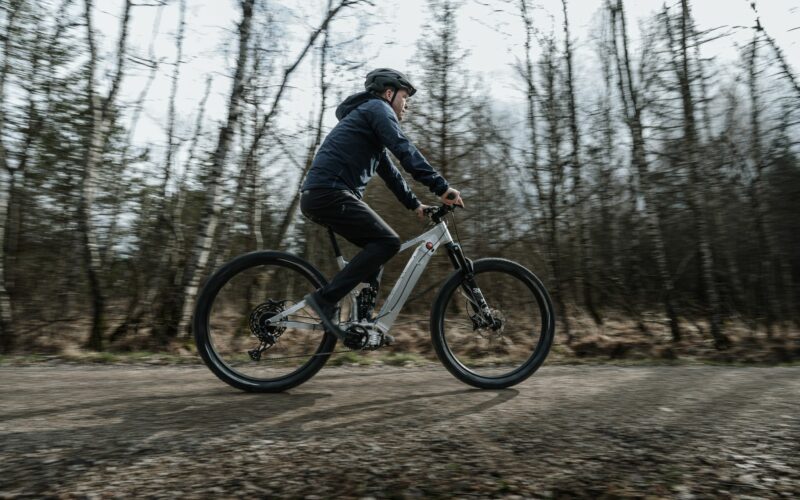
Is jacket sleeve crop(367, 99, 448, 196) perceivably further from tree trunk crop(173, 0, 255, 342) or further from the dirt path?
tree trunk crop(173, 0, 255, 342)

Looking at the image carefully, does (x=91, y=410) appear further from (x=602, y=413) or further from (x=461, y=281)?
(x=602, y=413)

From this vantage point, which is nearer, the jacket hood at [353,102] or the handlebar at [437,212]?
the jacket hood at [353,102]

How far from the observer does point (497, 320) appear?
4.29 m

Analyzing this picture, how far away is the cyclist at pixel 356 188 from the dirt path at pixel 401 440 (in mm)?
790

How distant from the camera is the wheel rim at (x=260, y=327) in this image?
3.98 m

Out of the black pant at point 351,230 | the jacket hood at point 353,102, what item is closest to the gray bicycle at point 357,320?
the black pant at point 351,230

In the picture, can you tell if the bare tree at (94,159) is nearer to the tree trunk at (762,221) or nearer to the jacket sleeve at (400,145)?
the jacket sleeve at (400,145)

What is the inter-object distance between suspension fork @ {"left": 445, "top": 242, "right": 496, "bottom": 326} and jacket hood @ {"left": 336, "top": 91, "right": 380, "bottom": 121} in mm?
1215

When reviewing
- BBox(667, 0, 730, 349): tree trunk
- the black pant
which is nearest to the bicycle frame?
the black pant

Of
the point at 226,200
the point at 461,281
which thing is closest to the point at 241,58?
the point at 226,200

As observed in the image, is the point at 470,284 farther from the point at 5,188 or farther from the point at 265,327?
the point at 5,188

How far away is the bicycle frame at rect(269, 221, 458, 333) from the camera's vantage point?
4.02 meters

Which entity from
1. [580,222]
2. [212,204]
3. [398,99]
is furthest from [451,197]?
[580,222]

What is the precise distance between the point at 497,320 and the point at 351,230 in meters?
1.32
